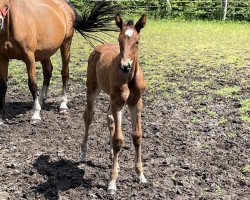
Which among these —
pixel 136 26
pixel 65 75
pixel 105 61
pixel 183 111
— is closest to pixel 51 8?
pixel 65 75

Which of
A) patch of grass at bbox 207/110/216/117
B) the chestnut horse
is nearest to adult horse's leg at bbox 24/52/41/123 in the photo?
the chestnut horse

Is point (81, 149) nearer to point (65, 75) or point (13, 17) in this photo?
point (13, 17)

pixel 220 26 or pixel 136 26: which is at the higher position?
pixel 136 26

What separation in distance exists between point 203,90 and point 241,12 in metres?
14.3

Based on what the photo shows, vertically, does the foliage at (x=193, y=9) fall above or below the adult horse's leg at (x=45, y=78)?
below

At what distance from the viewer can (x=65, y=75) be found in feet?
26.5

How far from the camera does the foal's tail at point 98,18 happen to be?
25.3 ft

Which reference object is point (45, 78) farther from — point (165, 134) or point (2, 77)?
point (165, 134)

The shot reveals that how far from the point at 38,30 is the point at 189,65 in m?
4.45

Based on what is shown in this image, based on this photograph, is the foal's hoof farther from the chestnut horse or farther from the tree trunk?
the tree trunk

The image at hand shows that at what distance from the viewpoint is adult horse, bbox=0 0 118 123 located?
664 cm

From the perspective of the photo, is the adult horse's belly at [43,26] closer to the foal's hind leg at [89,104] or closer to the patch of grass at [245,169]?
the foal's hind leg at [89,104]

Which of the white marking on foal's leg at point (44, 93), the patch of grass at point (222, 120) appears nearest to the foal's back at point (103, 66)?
the patch of grass at point (222, 120)

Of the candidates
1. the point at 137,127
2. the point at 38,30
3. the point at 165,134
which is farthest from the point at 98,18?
the point at 137,127
